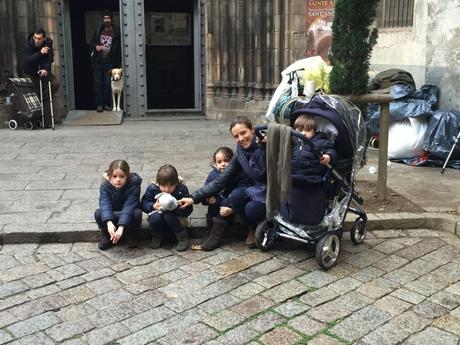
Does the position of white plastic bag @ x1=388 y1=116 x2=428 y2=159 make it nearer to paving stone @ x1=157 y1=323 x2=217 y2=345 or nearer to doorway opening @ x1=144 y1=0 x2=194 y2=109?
paving stone @ x1=157 y1=323 x2=217 y2=345

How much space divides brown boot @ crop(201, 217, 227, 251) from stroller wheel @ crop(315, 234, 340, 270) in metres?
0.95

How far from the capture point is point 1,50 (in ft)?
36.6

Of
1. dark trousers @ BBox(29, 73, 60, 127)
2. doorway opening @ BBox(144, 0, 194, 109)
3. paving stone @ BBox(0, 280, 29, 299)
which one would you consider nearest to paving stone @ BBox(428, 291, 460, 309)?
paving stone @ BBox(0, 280, 29, 299)

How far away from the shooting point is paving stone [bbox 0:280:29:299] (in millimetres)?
4098

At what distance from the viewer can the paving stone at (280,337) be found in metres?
3.44

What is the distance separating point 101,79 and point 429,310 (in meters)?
9.78

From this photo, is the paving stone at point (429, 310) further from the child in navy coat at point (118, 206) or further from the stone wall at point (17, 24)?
the stone wall at point (17, 24)

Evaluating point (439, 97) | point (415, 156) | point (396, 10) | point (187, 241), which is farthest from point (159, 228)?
point (396, 10)

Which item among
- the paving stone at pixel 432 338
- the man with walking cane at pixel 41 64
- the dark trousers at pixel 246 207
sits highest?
the man with walking cane at pixel 41 64

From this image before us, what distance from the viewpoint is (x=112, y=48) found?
1220 cm

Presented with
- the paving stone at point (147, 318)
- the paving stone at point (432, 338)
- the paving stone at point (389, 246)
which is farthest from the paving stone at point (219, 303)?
the paving stone at point (389, 246)

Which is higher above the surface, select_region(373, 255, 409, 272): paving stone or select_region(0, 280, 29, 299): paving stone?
select_region(0, 280, 29, 299): paving stone

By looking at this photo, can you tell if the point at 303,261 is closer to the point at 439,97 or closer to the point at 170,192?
the point at 170,192

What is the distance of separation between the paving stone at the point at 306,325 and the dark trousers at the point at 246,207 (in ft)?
4.30
